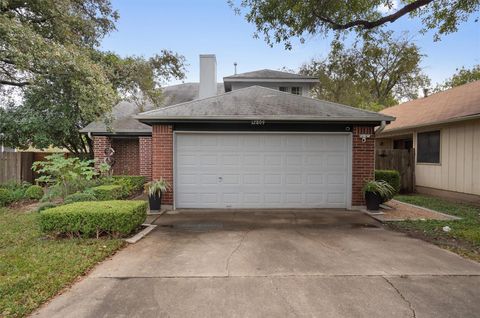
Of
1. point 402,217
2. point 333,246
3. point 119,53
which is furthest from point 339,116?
point 119,53

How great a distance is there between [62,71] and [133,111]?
523 centimetres

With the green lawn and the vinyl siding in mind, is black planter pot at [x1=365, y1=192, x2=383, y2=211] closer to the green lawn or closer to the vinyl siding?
the green lawn

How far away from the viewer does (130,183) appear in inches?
431

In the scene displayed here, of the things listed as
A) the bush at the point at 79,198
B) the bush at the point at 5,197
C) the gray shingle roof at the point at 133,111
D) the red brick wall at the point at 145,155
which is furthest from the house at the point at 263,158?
the bush at the point at 5,197

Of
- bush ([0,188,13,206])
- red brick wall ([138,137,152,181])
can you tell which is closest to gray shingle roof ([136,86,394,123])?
red brick wall ([138,137,152,181])

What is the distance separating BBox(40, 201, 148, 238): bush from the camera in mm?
5535

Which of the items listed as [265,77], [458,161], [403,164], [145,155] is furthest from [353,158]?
[145,155]

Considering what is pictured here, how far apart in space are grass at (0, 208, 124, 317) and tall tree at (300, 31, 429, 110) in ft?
84.6

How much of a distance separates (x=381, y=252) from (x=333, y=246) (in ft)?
2.66

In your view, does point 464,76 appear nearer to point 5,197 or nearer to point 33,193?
point 33,193

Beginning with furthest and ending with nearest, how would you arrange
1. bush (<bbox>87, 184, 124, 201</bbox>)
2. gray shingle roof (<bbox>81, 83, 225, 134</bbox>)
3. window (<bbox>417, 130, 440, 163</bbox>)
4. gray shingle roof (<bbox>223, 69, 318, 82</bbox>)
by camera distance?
gray shingle roof (<bbox>223, 69, 318, 82</bbox>), gray shingle roof (<bbox>81, 83, 225, 134</bbox>), window (<bbox>417, 130, 440, 163</bbox>), bush (<bbox>87, 184, 124, 201</bbox>)

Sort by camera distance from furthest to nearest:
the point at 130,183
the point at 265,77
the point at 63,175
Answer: the point at 265,77, the point at 130,183, the point at 63,175

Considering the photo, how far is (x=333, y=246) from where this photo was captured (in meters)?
5.40

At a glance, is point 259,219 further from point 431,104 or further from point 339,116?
point 431,104
